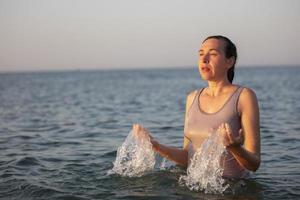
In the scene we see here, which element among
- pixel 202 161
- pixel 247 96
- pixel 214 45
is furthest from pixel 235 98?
pixel 202 161

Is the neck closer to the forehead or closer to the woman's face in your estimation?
the woman's face

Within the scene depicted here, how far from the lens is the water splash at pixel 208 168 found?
5828 millimetres

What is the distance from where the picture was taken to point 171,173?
7.80 meters

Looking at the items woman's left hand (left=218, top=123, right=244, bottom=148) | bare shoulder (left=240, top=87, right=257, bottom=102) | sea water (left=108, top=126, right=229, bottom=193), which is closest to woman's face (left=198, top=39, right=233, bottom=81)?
bare shoulder (left=240, top=87, right=257, bottom=102)

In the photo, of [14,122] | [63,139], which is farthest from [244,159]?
[14,122]

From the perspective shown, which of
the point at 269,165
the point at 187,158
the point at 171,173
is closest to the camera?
the point at 187,158

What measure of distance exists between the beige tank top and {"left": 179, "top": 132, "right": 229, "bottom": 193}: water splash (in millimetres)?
97

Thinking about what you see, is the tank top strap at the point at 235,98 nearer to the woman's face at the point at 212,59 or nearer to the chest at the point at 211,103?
the chest at the point at 211,103

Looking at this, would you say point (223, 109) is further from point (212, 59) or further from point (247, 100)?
point (212, 59)

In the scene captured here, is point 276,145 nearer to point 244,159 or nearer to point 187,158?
point 187,158

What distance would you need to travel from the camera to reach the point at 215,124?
19.4 feet

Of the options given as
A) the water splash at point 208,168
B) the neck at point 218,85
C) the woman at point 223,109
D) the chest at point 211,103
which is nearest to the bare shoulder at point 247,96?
the woman at point 223,109

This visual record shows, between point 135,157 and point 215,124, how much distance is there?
1899 mm

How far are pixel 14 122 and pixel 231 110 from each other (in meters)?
13.8
